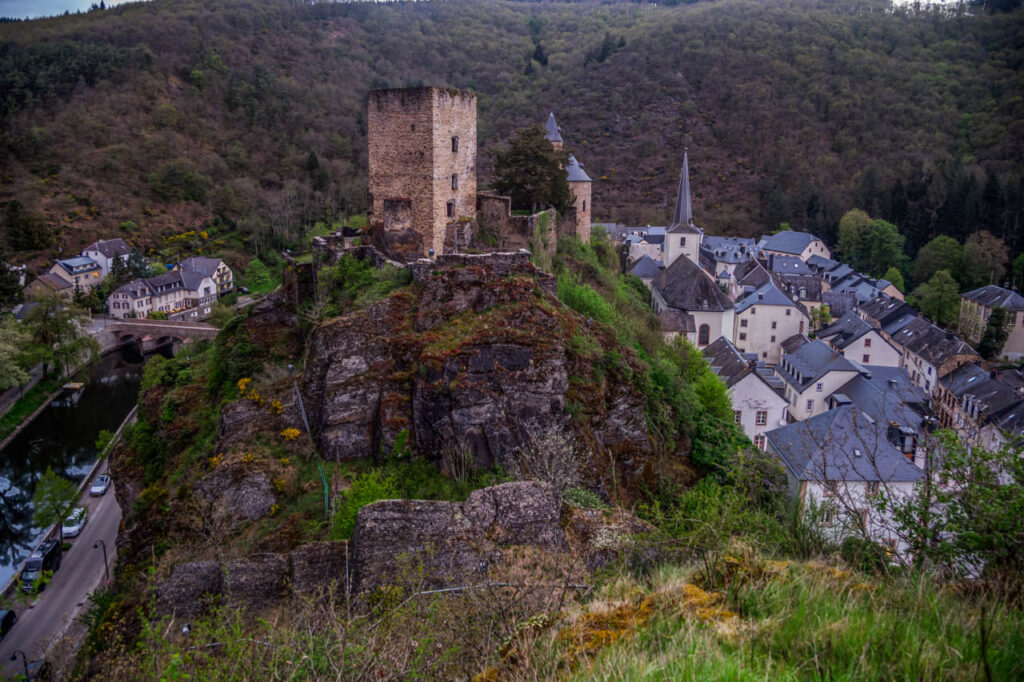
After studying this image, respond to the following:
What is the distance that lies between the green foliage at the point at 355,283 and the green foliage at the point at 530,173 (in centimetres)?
1011

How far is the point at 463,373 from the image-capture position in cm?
1684

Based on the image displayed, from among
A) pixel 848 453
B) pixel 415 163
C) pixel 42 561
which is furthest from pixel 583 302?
pixel 42 561

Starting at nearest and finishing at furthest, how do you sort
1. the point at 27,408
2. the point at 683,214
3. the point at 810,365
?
the point at 810,365
the point at 27,408
the point at 683,214

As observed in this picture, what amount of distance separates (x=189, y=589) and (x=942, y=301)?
57549 millimetres

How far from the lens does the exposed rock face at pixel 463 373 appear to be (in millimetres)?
16719

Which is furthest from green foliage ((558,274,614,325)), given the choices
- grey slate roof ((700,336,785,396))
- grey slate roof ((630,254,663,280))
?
grey slate roof ((630,254,663,280))

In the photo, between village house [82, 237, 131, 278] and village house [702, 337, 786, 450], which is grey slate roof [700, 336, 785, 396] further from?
village house [82, 237, 131, 278]

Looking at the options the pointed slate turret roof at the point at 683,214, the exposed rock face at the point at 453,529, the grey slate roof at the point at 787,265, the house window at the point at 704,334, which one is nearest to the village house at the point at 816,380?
the house window at the point at 704,334

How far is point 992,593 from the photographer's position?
5852 millimetres

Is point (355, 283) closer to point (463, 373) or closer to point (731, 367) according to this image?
point (463, 373)

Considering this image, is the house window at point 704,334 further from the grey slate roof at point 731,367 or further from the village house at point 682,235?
the village house at point 682,235

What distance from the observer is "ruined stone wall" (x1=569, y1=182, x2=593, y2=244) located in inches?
1298

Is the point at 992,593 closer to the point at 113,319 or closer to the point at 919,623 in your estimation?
the point at 919,623

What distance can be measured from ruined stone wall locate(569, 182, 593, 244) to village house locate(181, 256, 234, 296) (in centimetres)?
4425
